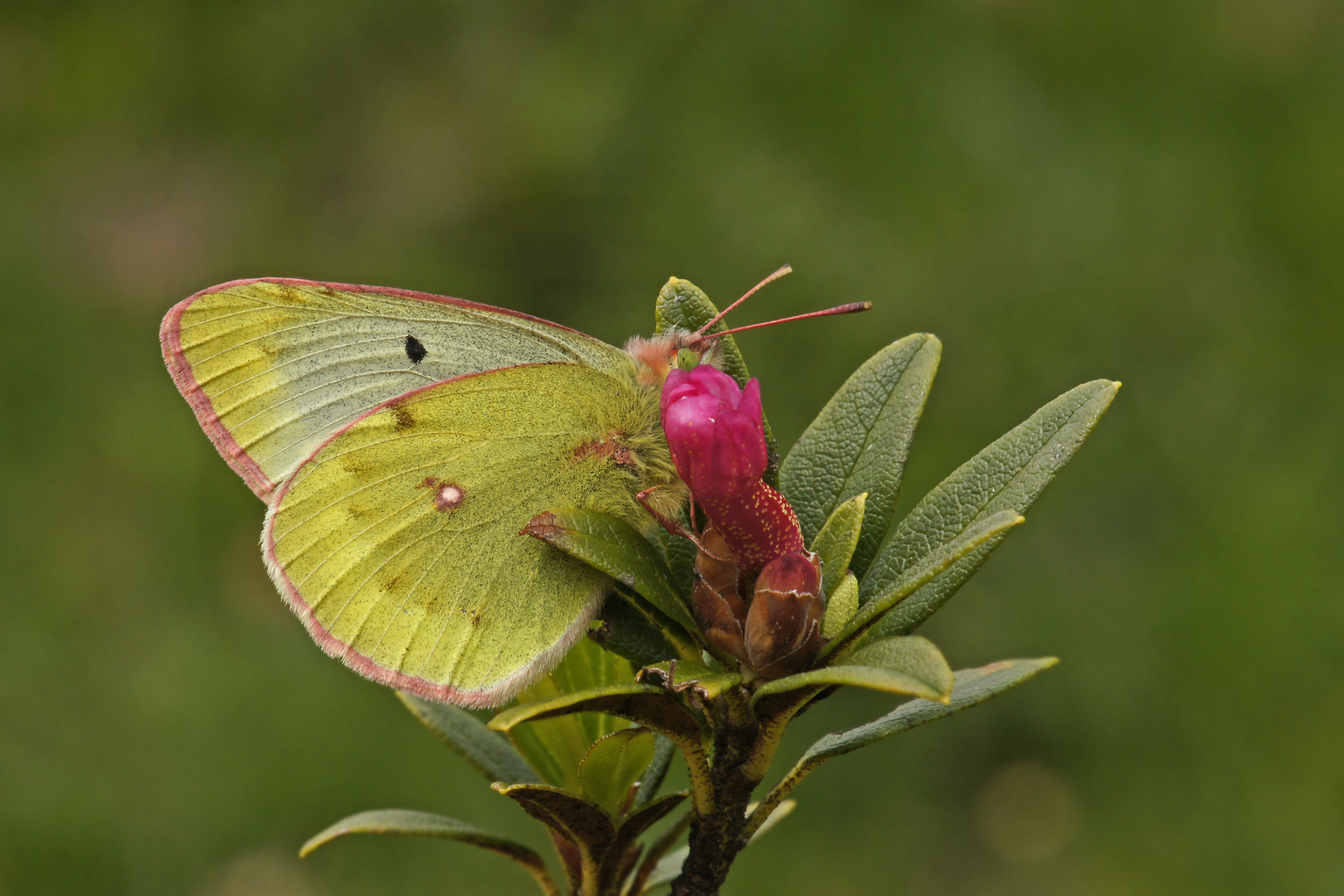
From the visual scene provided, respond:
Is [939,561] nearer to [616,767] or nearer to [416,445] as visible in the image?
[616,767]

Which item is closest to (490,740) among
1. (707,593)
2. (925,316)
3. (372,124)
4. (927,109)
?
(707,593)

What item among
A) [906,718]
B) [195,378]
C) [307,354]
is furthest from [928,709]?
[195,378]

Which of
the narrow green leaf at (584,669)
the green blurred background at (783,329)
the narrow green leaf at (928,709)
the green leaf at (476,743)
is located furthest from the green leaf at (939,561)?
the green blurred background at (783,329)

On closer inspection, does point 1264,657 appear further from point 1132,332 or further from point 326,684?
point 326,684

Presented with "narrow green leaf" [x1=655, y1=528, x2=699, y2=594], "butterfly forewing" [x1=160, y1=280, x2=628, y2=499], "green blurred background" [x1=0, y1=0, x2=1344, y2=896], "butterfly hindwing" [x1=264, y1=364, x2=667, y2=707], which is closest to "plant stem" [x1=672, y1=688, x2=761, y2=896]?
"narrow green leaf" [x1=655, y1=528, x2=699, y2=594]

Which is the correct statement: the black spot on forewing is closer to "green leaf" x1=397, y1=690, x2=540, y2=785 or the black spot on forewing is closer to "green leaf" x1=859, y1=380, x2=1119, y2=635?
"green leaf" x1=397, y1=690, x2=540, y2=785

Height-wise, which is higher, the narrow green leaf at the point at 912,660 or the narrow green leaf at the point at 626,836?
the narrow green leaf at the point at 912,660

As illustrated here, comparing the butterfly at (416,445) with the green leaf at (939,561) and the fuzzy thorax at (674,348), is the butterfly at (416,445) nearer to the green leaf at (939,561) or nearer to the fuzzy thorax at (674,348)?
the fuzzy thorax at (674,348)
